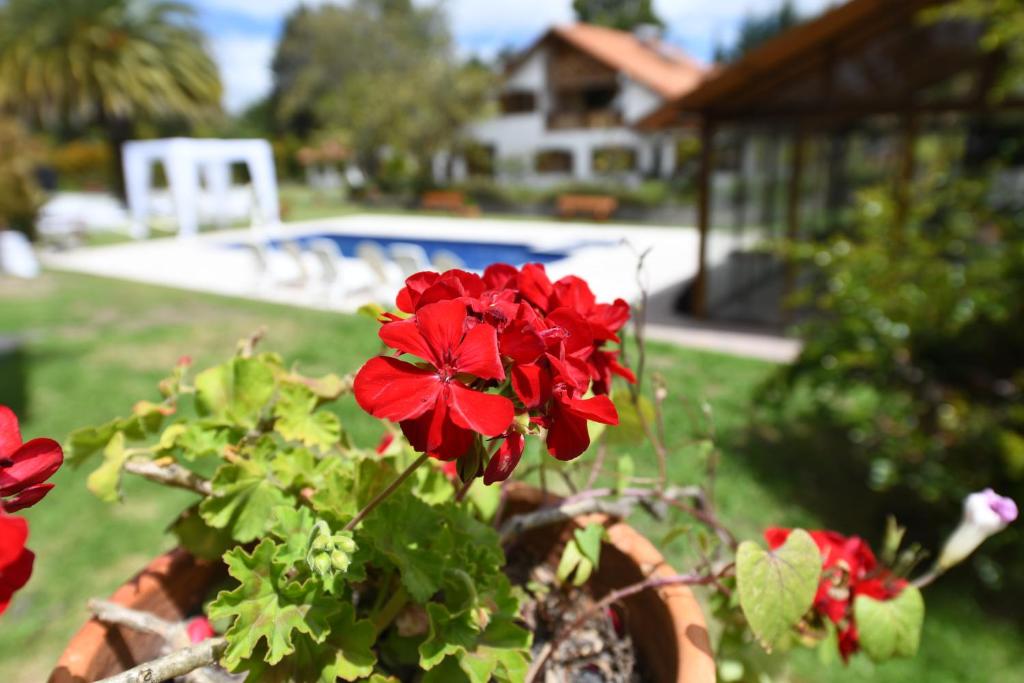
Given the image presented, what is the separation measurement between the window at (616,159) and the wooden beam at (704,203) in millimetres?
19107

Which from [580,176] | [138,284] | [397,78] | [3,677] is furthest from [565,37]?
[3,677]

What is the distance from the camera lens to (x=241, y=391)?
3.32 feet

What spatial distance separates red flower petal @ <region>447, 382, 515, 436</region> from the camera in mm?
552

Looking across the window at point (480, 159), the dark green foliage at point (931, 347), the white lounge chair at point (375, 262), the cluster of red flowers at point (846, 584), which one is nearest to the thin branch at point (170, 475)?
the cluster of red flowers at point (846, 584)

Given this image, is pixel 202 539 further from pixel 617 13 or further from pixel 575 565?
pixel 617 13

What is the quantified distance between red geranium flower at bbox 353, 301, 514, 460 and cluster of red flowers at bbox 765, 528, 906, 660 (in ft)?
2.02

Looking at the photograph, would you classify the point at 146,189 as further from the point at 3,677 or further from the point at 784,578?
the point at 784,578

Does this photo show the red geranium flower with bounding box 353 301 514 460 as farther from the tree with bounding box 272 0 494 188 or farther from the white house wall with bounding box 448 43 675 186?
the white house wall with bounding box 448 43 675 186

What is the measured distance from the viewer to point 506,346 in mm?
612

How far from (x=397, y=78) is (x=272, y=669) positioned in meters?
26.2

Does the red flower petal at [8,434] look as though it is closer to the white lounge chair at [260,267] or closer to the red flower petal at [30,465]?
the red flower petal at [30,465]

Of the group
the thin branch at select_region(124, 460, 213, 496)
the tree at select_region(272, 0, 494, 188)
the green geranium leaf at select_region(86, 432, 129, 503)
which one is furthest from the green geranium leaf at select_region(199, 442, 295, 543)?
the tree at select_region(272, 0, 494, 188)

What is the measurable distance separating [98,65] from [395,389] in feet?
87.0

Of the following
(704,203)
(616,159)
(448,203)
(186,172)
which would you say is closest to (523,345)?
(704,203)
